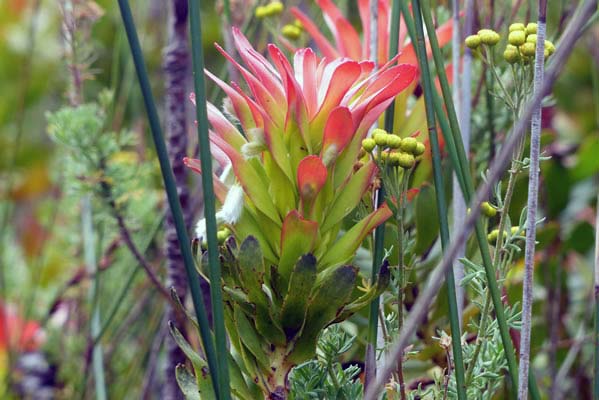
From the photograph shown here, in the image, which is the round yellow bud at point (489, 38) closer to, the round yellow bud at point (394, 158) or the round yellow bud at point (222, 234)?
the round yellow bud at point (394, 158)

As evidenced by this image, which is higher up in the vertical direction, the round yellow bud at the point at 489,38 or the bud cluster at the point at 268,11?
the bud cluster at the point at 268,11

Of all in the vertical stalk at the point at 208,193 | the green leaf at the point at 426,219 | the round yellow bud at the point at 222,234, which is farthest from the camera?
the green leaf at the point at 426,219

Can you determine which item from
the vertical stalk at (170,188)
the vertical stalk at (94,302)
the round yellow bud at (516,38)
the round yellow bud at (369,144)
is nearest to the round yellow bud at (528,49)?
the round yellow bud at (516,38)

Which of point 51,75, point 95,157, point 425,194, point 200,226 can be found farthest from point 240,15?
point 51,75

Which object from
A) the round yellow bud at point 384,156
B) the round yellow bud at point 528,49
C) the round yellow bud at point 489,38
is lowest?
the round yellow bud at point 384,156

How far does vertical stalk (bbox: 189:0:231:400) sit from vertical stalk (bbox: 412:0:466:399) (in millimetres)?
135

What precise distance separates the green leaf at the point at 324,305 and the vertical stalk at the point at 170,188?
7 centimetres

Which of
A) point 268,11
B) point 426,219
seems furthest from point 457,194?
point 268,11

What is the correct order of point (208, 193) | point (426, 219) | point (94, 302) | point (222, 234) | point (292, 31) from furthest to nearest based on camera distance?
point (94, 302) → point (292, 31) → point (426, 219) → point (222, 234) → point (208, 193)

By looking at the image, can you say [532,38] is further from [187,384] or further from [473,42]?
[187,384]

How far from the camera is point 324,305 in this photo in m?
0.50

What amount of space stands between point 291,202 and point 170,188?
0.28ft

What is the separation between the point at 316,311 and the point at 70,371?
35.4 inches

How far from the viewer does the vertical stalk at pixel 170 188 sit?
46 cm
